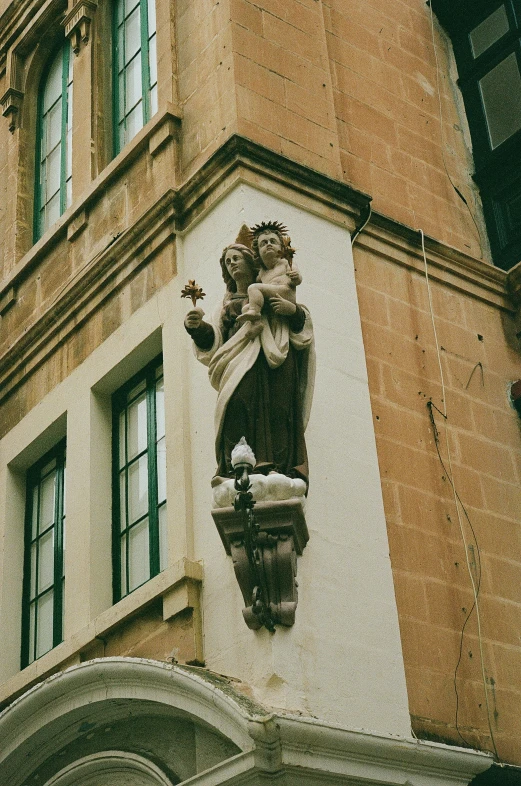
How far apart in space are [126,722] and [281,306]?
126 inches

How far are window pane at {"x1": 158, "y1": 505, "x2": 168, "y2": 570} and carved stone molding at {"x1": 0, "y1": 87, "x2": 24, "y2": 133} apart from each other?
6347mm

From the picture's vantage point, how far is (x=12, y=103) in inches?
614

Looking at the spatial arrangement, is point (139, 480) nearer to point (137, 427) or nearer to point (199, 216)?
point (137, 427)

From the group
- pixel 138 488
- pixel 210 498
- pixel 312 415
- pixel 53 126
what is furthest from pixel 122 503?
pixel 53 126

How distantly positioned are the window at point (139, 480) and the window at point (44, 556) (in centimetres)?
89

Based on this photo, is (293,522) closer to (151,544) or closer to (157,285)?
(151,544)

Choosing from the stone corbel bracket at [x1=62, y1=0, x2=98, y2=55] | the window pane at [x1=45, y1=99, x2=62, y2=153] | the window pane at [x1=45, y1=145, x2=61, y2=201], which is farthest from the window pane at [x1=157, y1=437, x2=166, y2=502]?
the stone corbel bracket at [x1=62, y1=0, x2=98, y2=55]

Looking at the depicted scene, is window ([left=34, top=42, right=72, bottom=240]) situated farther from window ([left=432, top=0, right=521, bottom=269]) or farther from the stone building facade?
window ([left=432, top=0, right=521, bottom=269])

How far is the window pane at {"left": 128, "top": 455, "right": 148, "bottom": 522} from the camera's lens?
11344mm

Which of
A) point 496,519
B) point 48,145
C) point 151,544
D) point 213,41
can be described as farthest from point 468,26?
point 151,544

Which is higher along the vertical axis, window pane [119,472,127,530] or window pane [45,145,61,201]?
→ window pane [45,145,61,201]

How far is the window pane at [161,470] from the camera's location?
11.1m

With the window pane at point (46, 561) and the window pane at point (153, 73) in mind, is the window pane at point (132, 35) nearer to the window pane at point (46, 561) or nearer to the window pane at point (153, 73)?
the window pane at point (153, 73)

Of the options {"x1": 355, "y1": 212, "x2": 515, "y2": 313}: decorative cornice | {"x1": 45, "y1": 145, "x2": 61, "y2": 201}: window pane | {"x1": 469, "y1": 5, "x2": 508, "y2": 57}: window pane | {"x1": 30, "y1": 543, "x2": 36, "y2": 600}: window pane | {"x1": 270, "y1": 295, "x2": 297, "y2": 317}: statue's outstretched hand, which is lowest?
{"x1": 30, "y1": 543, "x2": 36, "y2": 600}: window pane
